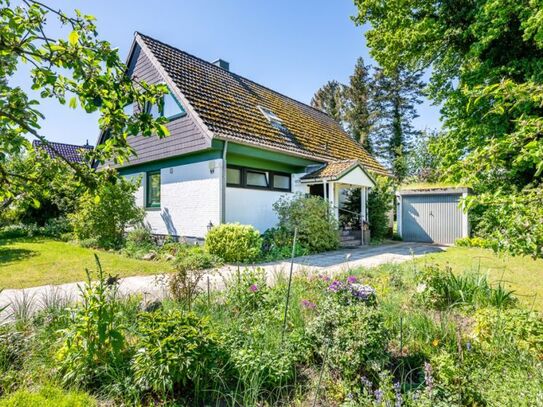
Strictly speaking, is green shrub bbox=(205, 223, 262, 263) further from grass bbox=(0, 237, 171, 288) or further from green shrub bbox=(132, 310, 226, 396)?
A: green shrub bbox=(132, 310, 226, 396)

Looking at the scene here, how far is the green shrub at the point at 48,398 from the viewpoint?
6.91ft

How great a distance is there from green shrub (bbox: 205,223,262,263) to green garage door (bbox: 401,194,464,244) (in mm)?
10047

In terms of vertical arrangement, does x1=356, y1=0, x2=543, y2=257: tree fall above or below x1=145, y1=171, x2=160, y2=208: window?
above

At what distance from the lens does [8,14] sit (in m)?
1.78

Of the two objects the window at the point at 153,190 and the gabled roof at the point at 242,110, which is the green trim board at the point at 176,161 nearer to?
the window at the point at 153,190

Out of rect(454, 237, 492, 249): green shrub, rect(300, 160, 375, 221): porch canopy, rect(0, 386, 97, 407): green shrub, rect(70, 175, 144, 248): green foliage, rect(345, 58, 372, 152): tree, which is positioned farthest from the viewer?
rect(345, 58, 372, 152): tree

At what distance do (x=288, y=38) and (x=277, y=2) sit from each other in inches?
77.9

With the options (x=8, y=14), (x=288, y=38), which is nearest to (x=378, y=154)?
(x=288, y=38)

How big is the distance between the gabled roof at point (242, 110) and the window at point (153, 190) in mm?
3699

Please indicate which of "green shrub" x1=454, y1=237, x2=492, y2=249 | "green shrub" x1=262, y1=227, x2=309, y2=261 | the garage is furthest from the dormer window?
"green shrub" x1=454, y1=237, x2=492, y2=249

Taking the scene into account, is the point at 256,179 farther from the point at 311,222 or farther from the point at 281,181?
the point at 311,222

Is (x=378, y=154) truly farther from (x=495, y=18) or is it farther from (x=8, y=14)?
(x=8, y=14)

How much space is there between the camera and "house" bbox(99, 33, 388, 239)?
32.2ft

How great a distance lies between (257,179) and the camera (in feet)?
36.5
